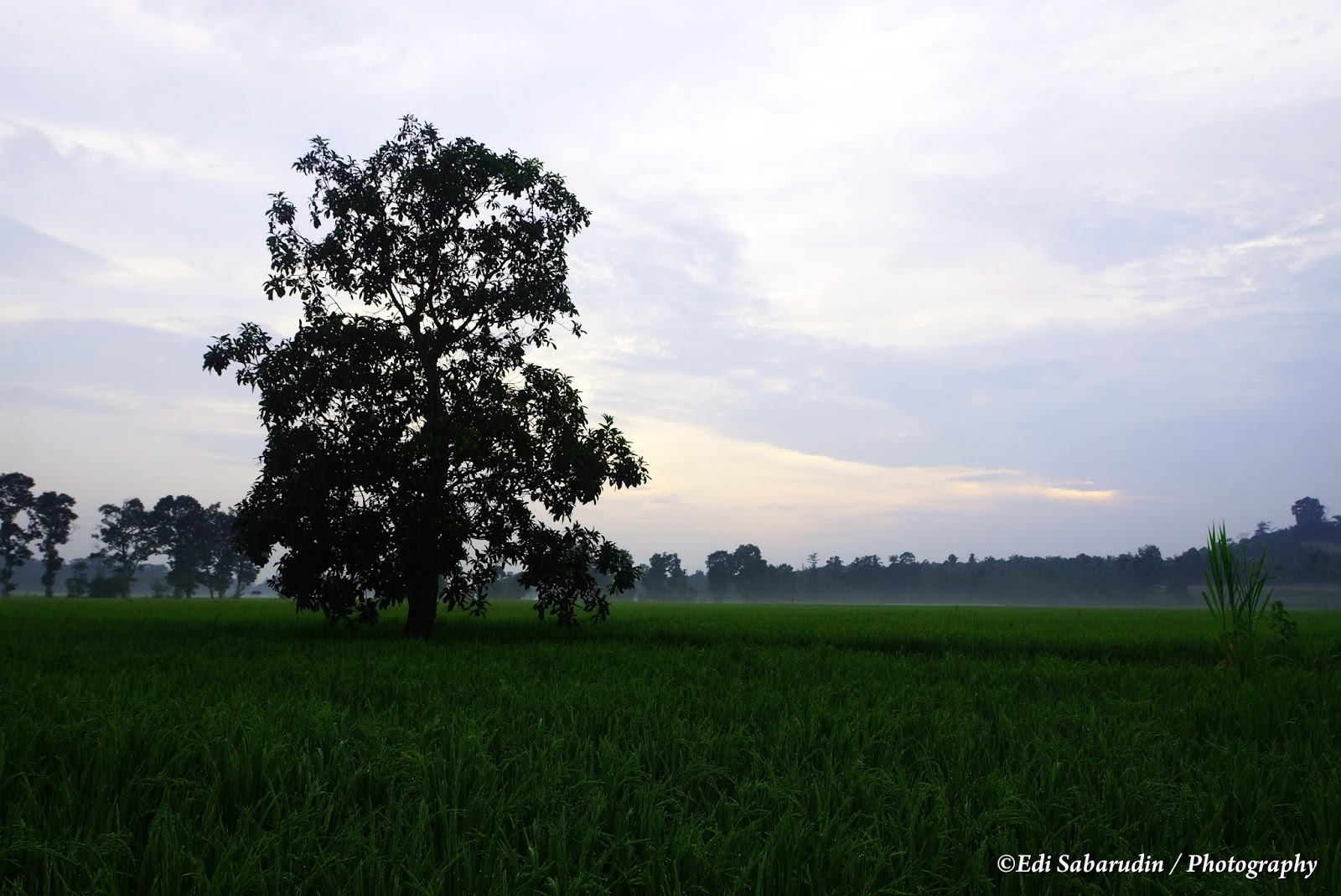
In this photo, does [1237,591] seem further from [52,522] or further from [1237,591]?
[52,522]

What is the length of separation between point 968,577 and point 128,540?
166274mm

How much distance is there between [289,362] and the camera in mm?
14836

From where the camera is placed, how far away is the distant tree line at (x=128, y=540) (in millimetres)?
86062

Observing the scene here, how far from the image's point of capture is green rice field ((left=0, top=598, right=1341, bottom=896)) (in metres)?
3.23

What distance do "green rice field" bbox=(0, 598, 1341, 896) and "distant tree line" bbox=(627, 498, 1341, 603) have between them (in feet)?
408

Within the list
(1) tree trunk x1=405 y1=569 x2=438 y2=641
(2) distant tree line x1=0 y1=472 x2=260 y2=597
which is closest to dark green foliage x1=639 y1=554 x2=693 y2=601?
(2) distant tree line x1=0 y1=472 x2=260 y2=597

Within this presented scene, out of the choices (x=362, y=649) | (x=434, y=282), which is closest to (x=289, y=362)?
(x=434, y=282)

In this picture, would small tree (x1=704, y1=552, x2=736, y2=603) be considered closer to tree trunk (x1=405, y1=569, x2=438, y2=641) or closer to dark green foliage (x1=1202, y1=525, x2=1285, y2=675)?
tree trunk (x1=405, y1=569, x2=438, y2=641)

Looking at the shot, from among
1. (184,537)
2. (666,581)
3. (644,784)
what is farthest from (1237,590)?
(666,581)

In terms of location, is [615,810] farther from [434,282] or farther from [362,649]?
[434,282]

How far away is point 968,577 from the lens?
570ft

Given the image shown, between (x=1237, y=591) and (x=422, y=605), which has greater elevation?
(x=1237, y=591)

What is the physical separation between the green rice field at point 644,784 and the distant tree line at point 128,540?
93546mm

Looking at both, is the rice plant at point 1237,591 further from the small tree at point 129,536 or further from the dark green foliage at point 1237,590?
the small tree at point 129,536
